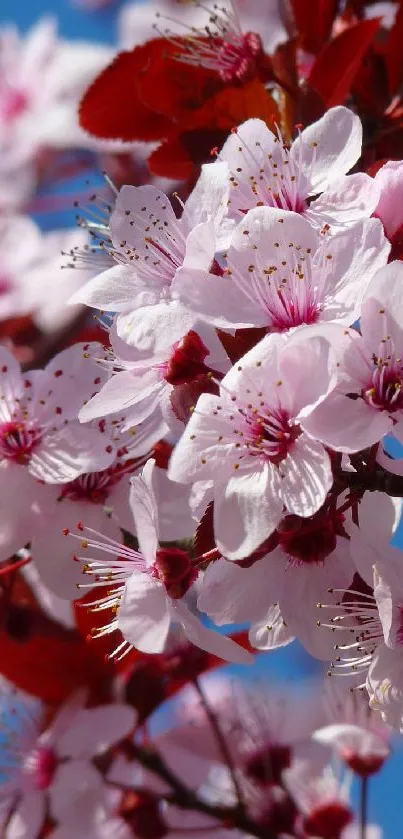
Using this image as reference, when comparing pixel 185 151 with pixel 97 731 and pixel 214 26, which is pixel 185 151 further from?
pixel 97 731

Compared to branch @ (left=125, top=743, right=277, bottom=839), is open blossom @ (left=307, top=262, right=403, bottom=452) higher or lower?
higher

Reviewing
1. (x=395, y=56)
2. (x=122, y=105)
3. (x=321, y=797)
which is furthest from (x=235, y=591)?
(x=321, y=797)

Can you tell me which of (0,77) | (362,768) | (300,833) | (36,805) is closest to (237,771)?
(300,833)

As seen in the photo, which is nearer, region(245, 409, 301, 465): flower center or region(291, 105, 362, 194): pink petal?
region(245, 409, 301, 465): flower center

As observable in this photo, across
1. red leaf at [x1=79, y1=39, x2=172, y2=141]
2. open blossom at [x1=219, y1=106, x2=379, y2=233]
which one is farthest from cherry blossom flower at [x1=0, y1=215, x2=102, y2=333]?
open blossom at [x1=219, y1=106, x2=379, y2=233]

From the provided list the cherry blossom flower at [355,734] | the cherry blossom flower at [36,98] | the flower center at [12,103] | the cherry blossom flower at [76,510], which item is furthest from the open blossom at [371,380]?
the flower center at [12,103]

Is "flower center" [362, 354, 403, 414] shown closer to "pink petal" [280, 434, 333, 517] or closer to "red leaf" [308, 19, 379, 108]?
"pink petal" [280, 434, 333, 517]
